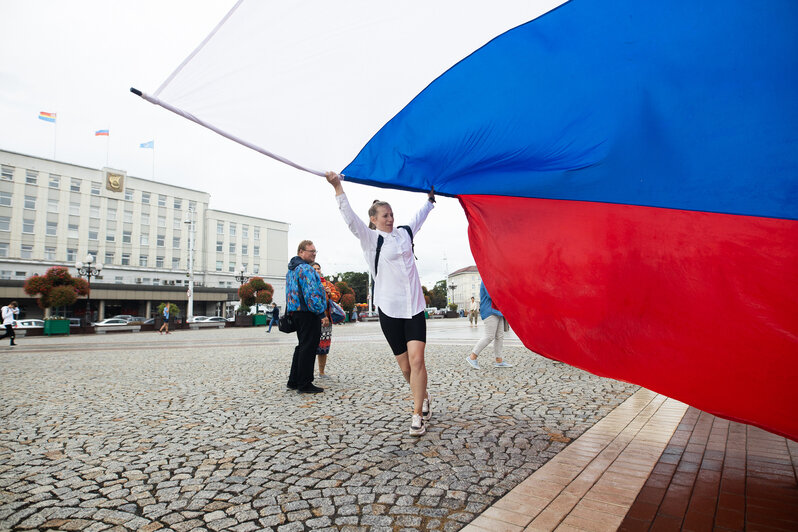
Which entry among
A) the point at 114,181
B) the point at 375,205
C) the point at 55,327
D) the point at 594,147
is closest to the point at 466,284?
the point at 114,181

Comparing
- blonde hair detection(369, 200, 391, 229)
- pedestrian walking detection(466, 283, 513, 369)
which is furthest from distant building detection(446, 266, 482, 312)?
blonde hair detection(369, 200, 391, 229)

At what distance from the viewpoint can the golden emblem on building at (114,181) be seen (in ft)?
173

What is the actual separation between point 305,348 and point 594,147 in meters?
4.58

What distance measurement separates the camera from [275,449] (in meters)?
3.59

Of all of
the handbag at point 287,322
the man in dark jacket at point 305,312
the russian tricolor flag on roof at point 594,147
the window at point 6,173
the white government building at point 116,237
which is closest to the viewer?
the russian tricolor flag on roof at point 594,147

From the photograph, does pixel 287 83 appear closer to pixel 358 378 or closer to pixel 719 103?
pixel 719 103

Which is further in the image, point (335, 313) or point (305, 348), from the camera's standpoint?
point (335, 313)

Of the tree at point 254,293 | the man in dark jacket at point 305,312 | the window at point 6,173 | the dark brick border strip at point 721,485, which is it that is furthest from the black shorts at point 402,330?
the window at point 6,173

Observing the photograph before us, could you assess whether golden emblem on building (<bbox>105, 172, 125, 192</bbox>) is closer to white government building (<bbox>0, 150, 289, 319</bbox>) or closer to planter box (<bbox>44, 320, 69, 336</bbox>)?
white government building (<bbox>0, 150, 289, 319</bbox>)

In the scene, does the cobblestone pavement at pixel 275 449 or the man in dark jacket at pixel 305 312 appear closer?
the cobblestone pavement at pixel 275 449

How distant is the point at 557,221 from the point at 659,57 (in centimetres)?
103

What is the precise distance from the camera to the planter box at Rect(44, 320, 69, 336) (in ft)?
81.8

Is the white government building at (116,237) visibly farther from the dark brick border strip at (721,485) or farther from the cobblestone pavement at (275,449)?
the dark brick border strip at (721,485)

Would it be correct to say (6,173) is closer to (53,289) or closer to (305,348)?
(53,289)
